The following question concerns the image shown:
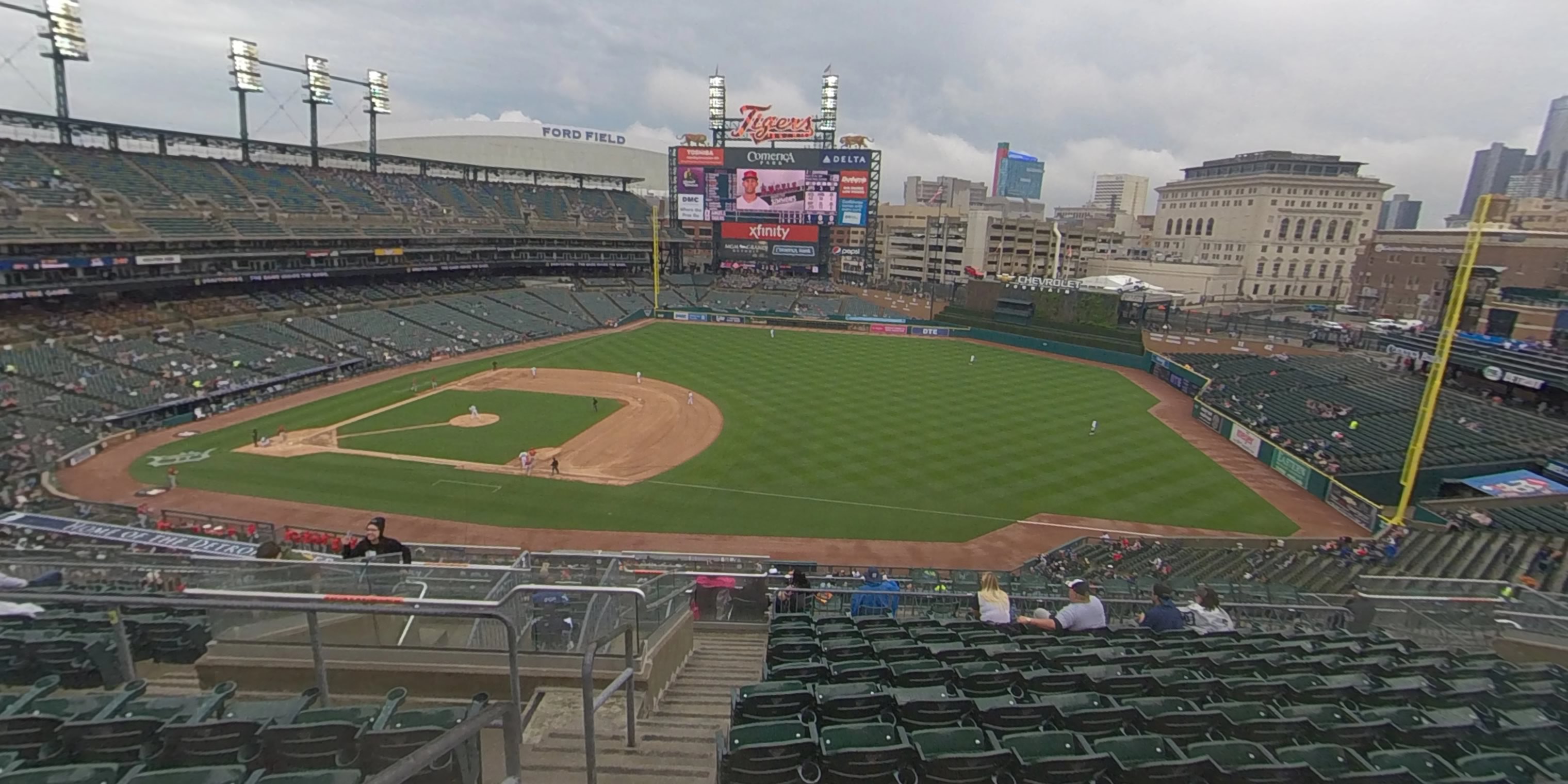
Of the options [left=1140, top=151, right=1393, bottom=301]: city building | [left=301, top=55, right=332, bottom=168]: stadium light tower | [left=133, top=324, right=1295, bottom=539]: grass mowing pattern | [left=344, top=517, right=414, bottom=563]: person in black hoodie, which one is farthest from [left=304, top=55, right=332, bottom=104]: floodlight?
[left=1140, top=151, right=1393, bottom=301]: city building

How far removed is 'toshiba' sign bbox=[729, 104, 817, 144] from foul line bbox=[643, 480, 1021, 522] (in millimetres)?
59761

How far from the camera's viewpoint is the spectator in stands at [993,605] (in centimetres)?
1026

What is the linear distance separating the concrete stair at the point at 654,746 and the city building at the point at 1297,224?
11837 cm

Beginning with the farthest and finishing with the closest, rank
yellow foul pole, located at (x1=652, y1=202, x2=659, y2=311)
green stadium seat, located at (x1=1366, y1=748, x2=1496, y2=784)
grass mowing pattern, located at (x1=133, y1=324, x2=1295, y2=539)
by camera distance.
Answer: yellow foul pole, located at (x1=652, y1=202, x2=659, y2=311) < grass mowing pattern, located at (x1=133, y1=324, x2=1295, y2=539) < green stadium seat, located at (x1=1366, y1=748, x2=1496, y2=784)

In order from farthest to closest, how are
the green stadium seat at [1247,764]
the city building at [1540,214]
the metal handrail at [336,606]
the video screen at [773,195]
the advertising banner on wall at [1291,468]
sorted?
the city building at [1540,214] < the video screen at [773,195] < the advertising banner on wall at [1291,468] < the green stadium seat at [1247,764] < the metal handrail at [336,606]

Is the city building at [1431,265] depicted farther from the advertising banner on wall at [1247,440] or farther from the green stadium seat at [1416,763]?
the green stadium seat at [1416,763]

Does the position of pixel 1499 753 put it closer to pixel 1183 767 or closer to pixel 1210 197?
pixel 1183 767

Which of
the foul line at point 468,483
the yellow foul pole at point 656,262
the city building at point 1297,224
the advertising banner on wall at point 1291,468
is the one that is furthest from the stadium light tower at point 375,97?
the city building at point 1297,224

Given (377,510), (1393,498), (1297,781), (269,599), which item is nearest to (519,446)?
(377,510)

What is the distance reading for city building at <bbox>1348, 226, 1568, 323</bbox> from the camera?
57.0 metres

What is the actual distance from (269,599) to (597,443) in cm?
2983

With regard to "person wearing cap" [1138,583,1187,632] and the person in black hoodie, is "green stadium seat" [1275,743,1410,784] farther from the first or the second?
the person in black hoodie

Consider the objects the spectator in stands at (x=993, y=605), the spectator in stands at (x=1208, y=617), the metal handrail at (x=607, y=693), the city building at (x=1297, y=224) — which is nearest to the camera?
the metal handrail at (x=607, y=693)

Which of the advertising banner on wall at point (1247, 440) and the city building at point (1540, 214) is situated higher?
the city building at point (1540, 214)
